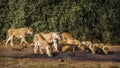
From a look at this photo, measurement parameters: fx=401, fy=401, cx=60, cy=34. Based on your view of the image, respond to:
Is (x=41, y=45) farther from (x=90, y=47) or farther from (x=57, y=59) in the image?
(x=90, y=47)

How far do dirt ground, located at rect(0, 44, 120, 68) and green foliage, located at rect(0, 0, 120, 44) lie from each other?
2.68 metres

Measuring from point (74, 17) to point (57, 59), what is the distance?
18.7ft

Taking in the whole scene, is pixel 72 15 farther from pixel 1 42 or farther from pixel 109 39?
pixel 1 42

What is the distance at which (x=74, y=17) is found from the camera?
2258 centimetres

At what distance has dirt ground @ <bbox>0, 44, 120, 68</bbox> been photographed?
15680 mm

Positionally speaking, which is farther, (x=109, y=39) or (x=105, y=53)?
(x=109, y=39)

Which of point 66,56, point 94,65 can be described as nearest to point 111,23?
point 66,56

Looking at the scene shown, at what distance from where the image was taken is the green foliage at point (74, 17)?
75.0ft

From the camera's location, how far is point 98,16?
76.3 ft

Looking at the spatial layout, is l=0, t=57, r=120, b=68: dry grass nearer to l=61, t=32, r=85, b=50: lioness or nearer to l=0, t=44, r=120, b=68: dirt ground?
l=0, t=44, r=120, b=68: dirt ground

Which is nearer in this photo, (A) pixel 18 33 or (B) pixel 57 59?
(B) pixel 57 59

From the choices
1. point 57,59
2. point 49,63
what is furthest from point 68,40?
point 49,63

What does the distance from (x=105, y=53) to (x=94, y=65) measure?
377 cm

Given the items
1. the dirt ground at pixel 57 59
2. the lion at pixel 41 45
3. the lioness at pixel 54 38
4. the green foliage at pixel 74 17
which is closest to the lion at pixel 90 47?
the dirt ground at pixel 57 59
